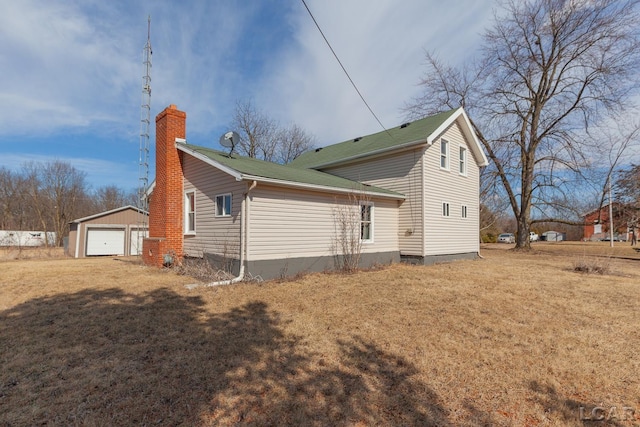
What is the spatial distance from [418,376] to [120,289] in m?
7.01

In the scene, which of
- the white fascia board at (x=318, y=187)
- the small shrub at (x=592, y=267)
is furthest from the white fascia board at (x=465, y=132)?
the small shrub at (x=592, y=267)

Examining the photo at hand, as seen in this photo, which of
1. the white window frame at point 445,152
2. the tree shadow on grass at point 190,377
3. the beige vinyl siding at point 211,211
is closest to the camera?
the tree shadow on grass at point 190,377

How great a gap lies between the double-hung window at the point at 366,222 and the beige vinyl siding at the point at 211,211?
465 cm

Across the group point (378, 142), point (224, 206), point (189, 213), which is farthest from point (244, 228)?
point (378, 142)

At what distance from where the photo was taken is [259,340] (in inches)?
179

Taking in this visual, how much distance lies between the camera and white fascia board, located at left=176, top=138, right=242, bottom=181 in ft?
27.2

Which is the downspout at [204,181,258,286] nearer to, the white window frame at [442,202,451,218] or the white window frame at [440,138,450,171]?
the white window frame at [442,202,451,218]

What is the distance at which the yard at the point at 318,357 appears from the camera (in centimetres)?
294

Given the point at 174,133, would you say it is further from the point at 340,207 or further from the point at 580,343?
the point at 580,343

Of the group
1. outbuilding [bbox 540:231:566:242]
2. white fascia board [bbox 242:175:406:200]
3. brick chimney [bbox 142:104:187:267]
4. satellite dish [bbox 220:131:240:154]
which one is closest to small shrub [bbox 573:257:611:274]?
white fascia board [bbox 242:175:406:200]

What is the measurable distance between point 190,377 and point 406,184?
11033 millimetres

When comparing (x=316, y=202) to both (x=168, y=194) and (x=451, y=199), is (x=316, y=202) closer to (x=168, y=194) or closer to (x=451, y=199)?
(x=168, y=194)

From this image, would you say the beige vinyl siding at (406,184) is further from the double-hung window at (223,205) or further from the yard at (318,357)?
the double-hung window at (223,205)

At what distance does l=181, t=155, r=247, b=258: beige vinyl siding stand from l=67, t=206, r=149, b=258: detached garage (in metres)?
12.5
